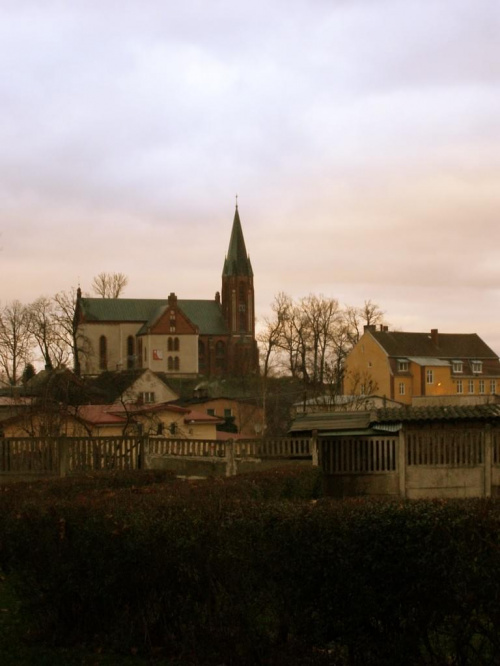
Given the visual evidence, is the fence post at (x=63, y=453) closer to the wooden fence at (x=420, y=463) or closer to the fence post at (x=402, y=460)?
the wooden fence at (x=420, y=463)

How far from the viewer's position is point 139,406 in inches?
1714

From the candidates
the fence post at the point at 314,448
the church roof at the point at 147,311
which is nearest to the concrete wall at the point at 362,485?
the fence post at the point at 314,448

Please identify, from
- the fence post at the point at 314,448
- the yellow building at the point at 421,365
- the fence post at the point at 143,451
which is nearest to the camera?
the fence post at the point at 314,448

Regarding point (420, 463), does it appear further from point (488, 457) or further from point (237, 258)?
point (237, 258)

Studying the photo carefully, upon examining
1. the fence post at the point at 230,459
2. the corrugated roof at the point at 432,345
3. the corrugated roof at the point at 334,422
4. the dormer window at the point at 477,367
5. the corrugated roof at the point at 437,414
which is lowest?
the fence post at the point at 230,459

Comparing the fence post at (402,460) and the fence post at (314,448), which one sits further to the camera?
the fence post at (314,448)

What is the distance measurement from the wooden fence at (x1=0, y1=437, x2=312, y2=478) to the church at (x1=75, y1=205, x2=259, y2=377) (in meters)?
87.9

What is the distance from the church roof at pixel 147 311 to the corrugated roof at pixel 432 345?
1691 inches

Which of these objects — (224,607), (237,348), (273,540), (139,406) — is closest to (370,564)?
(273,540)

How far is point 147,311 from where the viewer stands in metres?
121

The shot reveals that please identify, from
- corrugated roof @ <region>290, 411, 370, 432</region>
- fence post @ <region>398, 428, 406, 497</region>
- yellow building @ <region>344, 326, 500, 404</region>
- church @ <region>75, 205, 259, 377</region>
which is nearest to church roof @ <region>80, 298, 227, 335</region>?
church @ <region>75, 205, 259, 377</region>

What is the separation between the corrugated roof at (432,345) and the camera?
83.2m

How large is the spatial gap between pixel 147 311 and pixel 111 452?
102687 mm

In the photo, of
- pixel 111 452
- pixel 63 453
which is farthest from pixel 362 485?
pixel 63 453
